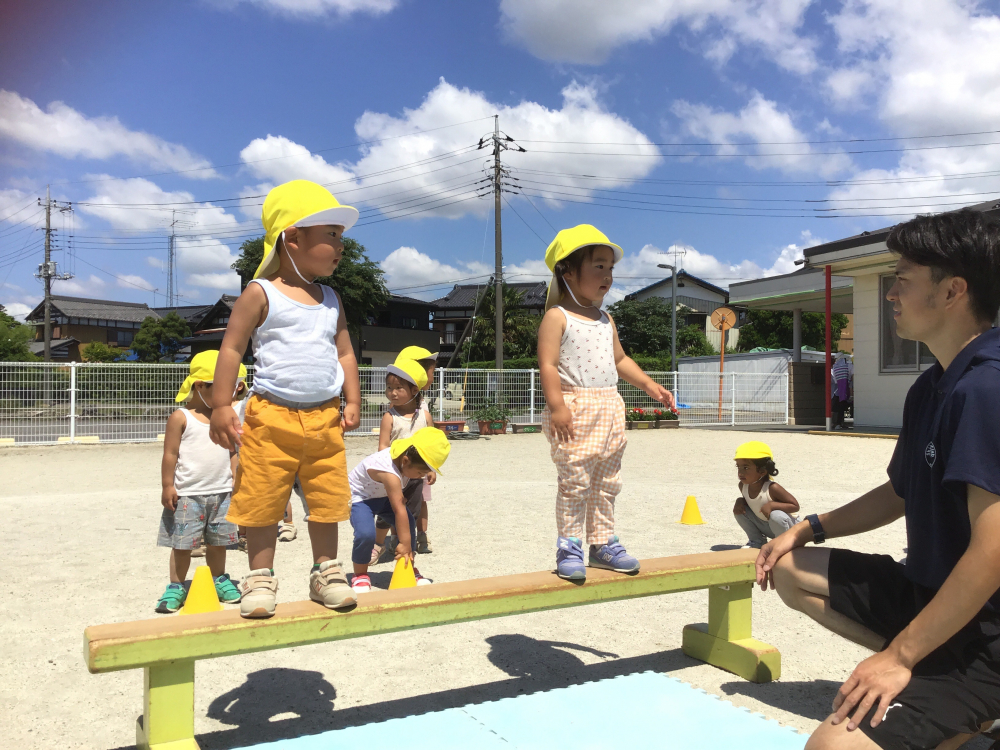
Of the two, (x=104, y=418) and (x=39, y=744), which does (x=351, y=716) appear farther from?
(x=104, y=418)

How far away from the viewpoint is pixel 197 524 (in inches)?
173

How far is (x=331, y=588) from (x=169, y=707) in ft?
2.00

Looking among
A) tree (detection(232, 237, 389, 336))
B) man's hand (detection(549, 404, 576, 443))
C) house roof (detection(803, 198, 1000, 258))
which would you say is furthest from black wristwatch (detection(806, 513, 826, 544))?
tree (detection(232, 237, 389, 336))

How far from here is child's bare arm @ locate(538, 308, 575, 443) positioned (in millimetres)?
3203

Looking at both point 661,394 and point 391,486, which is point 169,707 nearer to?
point 391,486

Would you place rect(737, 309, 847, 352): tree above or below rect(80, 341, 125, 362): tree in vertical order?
above

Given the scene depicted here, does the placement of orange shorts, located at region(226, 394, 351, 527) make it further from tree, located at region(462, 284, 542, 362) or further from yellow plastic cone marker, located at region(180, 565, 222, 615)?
tree, located at region(462, 284, 542, 362)

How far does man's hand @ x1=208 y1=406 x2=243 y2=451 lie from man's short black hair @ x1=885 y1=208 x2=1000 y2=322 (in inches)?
89.7

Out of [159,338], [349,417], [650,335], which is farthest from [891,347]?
[159,338]

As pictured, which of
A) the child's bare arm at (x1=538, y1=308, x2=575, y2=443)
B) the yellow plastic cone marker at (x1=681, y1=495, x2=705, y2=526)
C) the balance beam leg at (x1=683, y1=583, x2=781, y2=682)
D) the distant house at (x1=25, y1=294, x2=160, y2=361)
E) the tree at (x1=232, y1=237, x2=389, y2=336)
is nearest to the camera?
the child's bare arm at (x1=538, y1=308, x2=575, y2=443)

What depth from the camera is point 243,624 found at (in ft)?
7.82

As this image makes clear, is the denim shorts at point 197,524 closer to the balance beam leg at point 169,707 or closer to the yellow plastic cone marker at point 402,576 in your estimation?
the yellow plastic cone marker at point 402,576

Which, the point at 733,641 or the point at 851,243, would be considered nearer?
the point at 733,641

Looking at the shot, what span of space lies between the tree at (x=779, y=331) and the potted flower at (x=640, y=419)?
3038 cm
